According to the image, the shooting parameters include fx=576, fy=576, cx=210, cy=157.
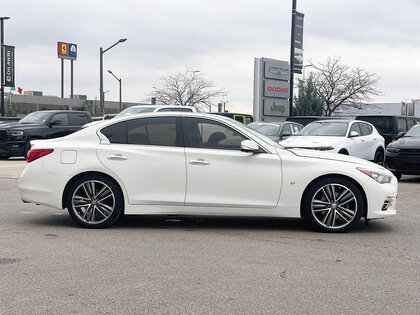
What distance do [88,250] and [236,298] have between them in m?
2.17

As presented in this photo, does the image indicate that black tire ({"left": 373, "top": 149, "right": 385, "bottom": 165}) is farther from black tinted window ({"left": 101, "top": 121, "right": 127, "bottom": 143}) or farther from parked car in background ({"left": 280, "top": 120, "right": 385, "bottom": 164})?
black tinted window ({"left": 101, "top": 121, "right": 127, "bottom": 143})

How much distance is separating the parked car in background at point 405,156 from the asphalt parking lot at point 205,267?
236 inches

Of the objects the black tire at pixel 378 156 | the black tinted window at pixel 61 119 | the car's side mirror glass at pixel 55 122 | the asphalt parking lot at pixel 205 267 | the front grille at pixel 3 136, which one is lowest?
the asphalt parking lot at pixel 205 267

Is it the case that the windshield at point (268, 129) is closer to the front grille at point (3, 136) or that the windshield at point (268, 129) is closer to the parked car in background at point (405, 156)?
the parked car in background at point (405, 156)

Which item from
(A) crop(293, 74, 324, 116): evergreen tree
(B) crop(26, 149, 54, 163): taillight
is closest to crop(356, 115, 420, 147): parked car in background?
(B) crop(26, 149, 54, 163): taillight

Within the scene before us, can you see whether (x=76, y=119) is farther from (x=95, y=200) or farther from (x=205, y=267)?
(x=205, y=267)

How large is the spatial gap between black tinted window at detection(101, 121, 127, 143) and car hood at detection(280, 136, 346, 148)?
7.37 m

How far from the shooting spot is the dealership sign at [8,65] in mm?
40094

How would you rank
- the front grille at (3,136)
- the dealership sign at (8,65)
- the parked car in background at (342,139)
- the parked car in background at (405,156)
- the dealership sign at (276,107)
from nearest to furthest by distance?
the parked car in background at (405,156) → the parked car in background at (342,139) → the front grille at (3,136) → the dealership sign at (276,107) → the dealership sign at (8,65)

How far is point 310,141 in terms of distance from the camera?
574 inches

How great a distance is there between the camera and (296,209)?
714 cm

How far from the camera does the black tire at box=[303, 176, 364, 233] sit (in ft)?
23.3

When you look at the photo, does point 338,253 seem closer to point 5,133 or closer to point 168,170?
point 168,170

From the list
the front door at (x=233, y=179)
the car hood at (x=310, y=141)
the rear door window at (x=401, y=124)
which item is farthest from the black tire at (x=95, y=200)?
the rear door window at (x=401, y=124)
